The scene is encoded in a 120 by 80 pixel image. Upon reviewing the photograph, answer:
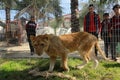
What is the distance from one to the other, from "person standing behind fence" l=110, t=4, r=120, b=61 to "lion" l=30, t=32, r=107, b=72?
1.69 meters

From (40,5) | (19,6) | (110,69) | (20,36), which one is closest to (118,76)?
(110,69)

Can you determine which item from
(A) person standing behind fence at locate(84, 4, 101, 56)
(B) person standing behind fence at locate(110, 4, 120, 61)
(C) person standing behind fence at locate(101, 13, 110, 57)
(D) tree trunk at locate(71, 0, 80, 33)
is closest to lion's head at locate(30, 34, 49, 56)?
(A) person standing behind fence at locate(84, 4, 101, 56)

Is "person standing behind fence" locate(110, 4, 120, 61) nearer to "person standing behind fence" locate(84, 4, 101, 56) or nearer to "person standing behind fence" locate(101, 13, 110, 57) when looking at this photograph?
"person standing behind fence" locate(101, 13, 110, 57)

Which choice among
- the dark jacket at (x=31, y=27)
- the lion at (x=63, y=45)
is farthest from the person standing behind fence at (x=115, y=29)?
the dark jacket at (x=31, y=27)

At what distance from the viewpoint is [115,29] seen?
423 inches

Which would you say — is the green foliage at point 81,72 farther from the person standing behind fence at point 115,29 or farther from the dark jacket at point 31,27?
the dark jacket at point 31,27

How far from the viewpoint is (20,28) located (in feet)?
61.3

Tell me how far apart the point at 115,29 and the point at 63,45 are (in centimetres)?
293

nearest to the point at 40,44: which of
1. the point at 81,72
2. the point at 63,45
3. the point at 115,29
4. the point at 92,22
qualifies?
the point at 63,45

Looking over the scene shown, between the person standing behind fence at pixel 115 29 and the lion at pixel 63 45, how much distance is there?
1689 millimetres

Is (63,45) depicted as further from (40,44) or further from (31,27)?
(31,27)

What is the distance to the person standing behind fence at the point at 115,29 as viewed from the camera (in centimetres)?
1050

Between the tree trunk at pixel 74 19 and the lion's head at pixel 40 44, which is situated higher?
the tree trunk at pixel 74 19

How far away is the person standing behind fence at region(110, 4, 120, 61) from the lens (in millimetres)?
10500
